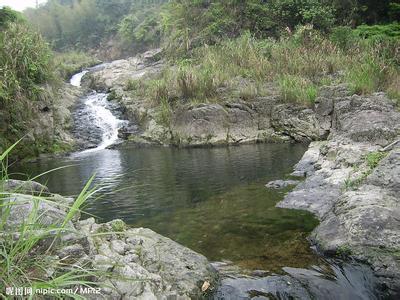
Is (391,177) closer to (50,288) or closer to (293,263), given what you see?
(293,263)

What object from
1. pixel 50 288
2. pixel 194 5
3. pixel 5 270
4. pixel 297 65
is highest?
pixel 194 5

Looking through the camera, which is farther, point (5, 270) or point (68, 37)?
point (68, 37)

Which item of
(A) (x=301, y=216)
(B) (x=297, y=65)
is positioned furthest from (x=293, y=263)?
(B) (x=297, y=65)

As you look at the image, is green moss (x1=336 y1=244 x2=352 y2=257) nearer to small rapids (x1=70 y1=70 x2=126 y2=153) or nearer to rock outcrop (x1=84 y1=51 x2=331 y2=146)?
rock outcrop (x1=84 y1=51 x2=331 y2=146)

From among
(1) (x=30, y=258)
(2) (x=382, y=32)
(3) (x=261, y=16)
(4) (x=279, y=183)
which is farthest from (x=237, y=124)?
(1) (x=30, y=258)

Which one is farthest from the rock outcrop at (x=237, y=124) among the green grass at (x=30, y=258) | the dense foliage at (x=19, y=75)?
the green grass at (x=30, y=258)

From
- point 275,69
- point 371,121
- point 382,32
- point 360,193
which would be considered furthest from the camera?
point 275,69

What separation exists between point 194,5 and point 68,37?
27.3m

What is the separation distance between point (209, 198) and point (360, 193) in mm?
2805

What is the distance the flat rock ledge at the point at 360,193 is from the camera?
358 cm

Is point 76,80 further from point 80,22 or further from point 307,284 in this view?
point 307,284

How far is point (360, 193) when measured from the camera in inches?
177

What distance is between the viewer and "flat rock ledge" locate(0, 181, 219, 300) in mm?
2622

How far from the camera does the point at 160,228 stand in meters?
5.26
